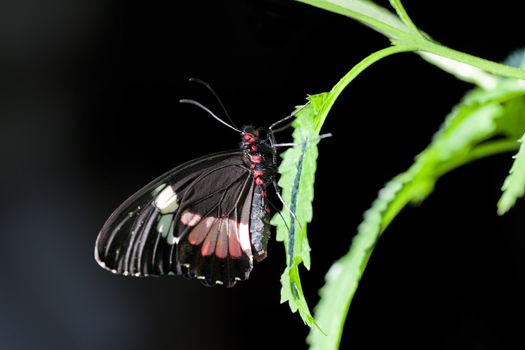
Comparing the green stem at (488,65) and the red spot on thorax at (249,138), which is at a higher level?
the red spot on thorax at (249,138)

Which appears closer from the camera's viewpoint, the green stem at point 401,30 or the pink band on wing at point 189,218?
the green stem at point 401,30

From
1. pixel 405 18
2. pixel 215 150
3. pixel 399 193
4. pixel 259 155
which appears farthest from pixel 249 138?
pixel 215 150

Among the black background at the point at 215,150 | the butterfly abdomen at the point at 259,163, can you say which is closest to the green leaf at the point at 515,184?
the butterfly abdomen at the point at 259,163

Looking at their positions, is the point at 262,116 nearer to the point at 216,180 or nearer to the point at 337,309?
the point at 216,180

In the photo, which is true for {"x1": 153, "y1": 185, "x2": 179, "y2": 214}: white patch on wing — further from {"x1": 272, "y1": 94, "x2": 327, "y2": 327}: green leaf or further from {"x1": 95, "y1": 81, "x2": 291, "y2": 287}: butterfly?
{"x1": 272, "y1": 94, "x2": 327, "y2": 327}: green leaf

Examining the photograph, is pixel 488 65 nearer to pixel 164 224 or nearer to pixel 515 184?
pixel 515 184

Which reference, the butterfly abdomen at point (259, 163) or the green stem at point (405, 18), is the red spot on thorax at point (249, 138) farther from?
the green stem at point (405, 18)

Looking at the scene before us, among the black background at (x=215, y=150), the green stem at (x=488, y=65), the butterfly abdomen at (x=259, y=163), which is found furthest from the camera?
the black background at (x=215, y=150)
